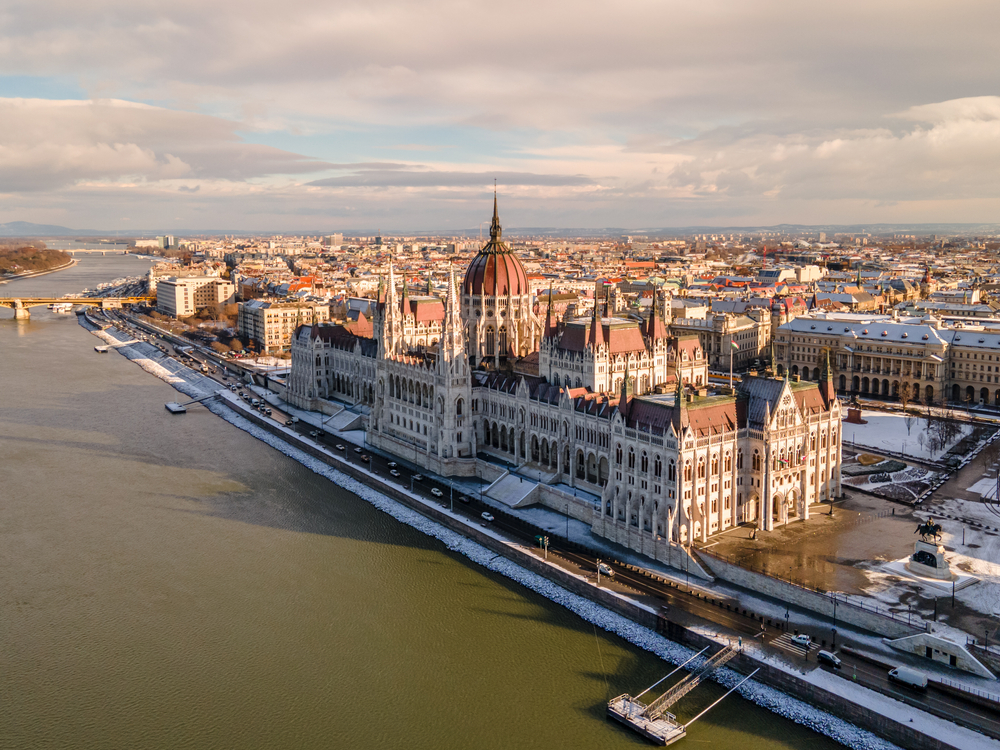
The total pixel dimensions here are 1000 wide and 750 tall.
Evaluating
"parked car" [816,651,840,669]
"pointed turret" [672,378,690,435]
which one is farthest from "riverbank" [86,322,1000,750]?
"pointed turret" [672,378,690,435]

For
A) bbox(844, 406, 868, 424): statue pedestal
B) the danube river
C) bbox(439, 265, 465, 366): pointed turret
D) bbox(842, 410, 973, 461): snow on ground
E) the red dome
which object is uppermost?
the red dome

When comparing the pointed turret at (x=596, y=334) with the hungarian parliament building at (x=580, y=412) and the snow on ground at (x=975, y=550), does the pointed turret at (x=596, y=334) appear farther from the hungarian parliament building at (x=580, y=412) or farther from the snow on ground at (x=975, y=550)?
the snow on ground at (x=975, y=550)

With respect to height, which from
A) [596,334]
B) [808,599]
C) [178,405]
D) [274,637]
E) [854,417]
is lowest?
[274,637]

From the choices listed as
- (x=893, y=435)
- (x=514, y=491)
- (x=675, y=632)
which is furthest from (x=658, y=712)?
(x=893, y=435)

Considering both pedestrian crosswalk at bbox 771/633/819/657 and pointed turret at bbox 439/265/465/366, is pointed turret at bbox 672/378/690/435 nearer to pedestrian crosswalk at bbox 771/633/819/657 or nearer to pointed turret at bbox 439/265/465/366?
pedestrian crosswalk at bbox 771/633/819/657

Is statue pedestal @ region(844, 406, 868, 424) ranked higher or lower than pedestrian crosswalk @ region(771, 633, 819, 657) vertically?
higher

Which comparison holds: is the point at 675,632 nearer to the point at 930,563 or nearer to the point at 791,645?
the point at 791,645
